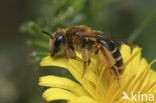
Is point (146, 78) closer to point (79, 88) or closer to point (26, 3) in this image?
point (79, 88)

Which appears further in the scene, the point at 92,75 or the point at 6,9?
the point at 6,9

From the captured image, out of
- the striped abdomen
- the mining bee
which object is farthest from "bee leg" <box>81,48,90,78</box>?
the striped abdomen

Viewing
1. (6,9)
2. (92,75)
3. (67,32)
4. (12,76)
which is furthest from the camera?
(6,9)

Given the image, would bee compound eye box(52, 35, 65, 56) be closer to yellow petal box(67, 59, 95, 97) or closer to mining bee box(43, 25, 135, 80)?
mining bee box(43, 25, 135, 80)

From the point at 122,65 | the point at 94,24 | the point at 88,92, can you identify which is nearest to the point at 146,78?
the point at 122,65

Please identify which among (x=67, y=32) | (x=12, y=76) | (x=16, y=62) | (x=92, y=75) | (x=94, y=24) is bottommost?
(x=92, y=75)

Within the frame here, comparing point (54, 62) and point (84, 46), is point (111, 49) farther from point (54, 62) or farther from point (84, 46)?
point (54, 62)
